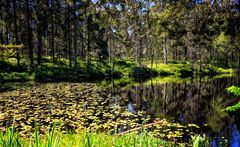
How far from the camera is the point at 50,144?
67.3 inches

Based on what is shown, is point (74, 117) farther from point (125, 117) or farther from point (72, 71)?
point (72, 71)

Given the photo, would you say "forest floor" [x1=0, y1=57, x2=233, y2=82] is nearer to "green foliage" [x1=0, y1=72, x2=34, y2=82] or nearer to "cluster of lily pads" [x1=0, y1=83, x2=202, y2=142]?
"green foliage" [x1=0, y1=72, x2=34, y2=82]

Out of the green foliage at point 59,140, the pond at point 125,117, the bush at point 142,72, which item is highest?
the green foliage at point 59,140

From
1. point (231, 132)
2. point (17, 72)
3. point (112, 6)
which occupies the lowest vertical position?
point (231, 132)

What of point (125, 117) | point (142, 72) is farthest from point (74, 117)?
point (142, 72)

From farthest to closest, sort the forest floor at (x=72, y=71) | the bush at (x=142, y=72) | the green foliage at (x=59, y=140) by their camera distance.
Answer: the bush at (x=142, y=72)
the forest floor at (x=72, y=71)
the green foliage at (x=59, y=140)

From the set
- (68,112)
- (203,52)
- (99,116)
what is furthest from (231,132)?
(203,52)

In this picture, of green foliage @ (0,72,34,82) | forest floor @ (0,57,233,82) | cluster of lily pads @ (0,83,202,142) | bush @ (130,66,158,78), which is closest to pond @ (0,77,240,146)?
cluster of lily pads @ (0,83,202,142)

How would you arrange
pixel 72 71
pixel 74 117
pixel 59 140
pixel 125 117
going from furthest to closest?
pixel 72 71 < pixel 125 117 < pixel 74 117 < pixel 59 140

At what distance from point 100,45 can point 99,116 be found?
56458 millimetres

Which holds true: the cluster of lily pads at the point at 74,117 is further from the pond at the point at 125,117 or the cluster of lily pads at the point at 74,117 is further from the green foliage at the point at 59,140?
the green foliage at the point at 59,140

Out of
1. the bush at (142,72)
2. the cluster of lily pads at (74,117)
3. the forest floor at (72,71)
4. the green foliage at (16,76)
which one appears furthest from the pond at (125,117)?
the bush at (142,72)

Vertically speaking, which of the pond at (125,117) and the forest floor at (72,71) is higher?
the forest floor at (72,71)

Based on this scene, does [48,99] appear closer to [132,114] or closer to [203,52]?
[132,114]
